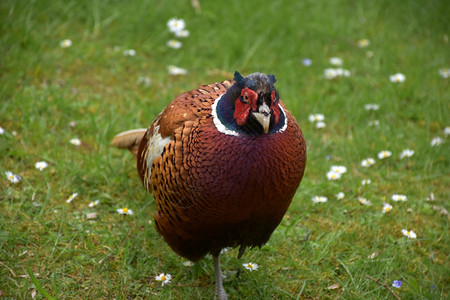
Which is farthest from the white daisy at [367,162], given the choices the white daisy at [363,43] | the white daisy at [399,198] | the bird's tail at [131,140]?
the white daisy at [363,43]

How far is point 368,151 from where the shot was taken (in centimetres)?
458

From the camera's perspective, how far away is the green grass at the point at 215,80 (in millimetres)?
3357

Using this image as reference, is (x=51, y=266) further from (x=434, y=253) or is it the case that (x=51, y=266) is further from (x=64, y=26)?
(x=64, y=26)

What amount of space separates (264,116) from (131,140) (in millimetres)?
1585

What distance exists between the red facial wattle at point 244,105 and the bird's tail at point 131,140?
1.37 meters

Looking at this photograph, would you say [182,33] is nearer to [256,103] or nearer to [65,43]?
[65,43]

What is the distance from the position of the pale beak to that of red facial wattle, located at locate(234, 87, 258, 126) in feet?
0.11

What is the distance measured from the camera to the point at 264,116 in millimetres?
2508

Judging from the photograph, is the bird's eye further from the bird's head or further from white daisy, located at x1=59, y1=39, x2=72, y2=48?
white daisy, located at x1=59, y1=39, x2=72, y2=48

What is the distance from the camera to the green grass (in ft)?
11.0

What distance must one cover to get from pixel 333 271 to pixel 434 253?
0.76 metres

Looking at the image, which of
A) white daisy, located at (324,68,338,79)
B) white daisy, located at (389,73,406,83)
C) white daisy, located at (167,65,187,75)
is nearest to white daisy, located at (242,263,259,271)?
white daisy, located at (167,65,187,75)

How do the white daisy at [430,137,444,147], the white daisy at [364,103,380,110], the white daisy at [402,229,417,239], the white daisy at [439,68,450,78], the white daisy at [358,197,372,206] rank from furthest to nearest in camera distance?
1. the white daisy at [439,68,450,78]
2. the white daisy at [364,103,380,110]
3. the white daisy at [430,137,444,147]
4. the white daisy at [358,197,372,206]
5. the white daisy at [402,229,417,239]

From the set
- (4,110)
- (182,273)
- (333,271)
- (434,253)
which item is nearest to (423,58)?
(434,253)
